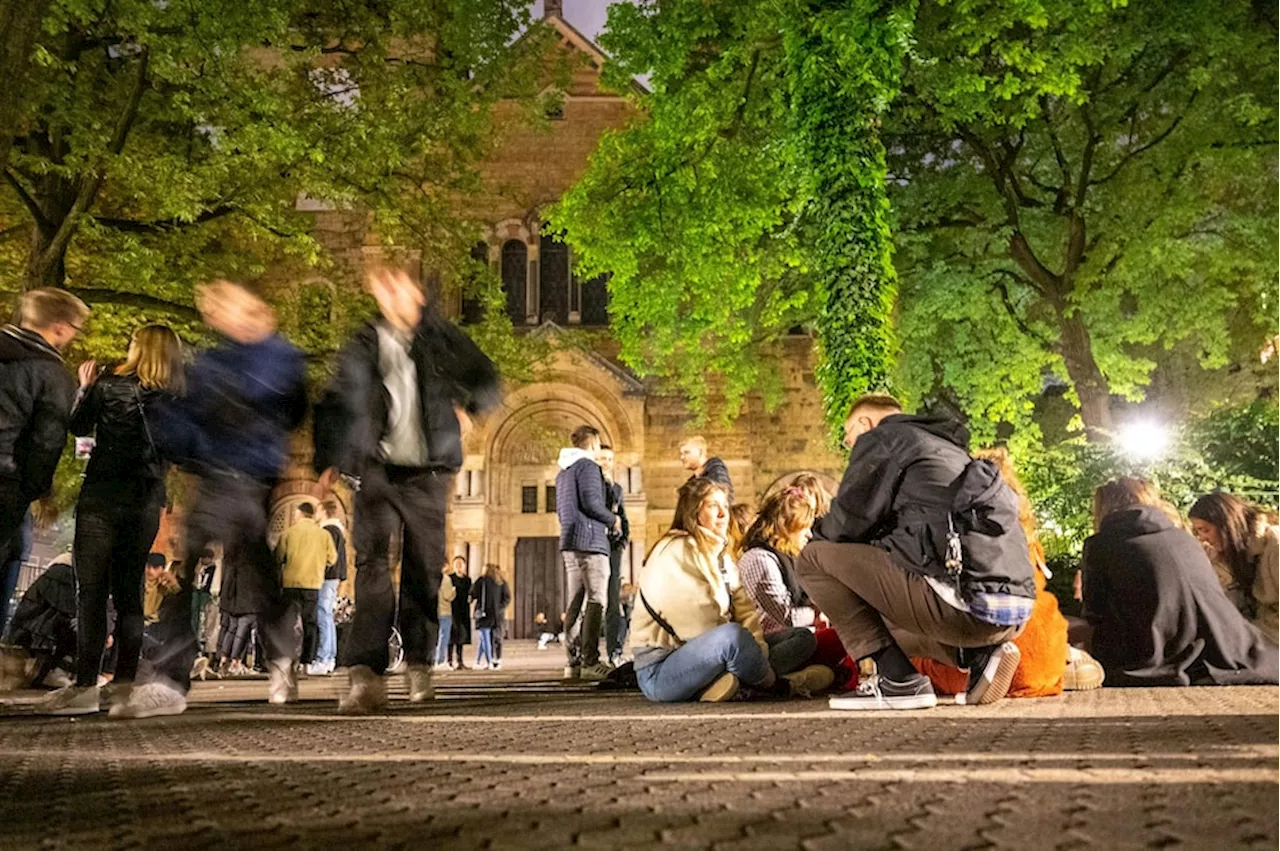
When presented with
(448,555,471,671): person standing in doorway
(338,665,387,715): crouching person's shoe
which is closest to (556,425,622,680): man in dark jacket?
(338,665,387,715): crouching person's shoe

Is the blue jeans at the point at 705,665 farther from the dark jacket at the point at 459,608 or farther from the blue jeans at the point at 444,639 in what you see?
the blue jeans at the point at 444,639

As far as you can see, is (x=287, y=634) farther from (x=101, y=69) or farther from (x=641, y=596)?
(x=101, y=69)

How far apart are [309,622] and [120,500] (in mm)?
5179

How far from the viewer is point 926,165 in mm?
16750

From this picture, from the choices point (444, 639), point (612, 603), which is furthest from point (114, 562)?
point (444, 639)

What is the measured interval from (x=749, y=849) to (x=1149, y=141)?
16.1 metres

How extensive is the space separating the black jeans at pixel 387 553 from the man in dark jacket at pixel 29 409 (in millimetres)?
1590

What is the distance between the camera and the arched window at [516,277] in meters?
23.3

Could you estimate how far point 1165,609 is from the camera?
19.1 feet

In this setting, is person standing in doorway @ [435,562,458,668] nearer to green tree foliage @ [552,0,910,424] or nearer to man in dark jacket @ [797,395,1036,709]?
green tree foliage @ [552,0,910,424]

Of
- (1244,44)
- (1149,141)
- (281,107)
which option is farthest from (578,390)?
(1244,44)

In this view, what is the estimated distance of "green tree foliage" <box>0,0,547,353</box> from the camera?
11.9 meters

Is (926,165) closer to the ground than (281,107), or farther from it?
farther from it

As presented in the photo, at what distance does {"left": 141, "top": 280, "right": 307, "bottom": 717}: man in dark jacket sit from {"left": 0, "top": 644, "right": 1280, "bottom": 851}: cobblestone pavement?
682 mm
